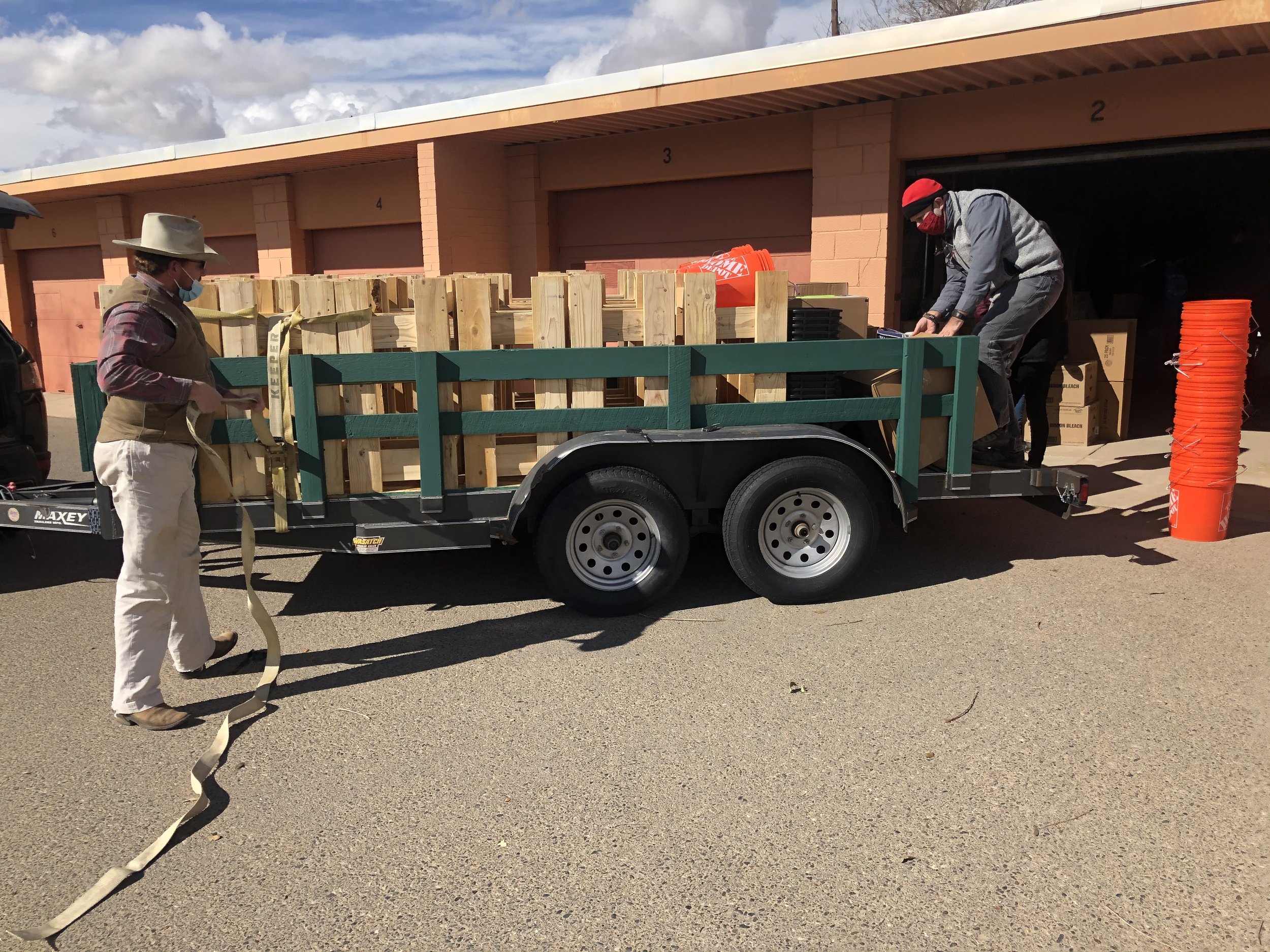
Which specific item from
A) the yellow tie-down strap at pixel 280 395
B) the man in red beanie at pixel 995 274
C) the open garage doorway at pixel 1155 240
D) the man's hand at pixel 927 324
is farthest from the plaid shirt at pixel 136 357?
the open garage doorway at pixel 1155 240

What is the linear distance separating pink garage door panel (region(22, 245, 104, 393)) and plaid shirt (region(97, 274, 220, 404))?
16226mm

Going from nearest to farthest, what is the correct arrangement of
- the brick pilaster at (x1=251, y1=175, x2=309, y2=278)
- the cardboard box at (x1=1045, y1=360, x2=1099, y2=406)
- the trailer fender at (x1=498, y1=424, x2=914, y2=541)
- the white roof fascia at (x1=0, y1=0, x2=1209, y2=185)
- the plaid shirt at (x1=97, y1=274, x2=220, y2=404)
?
the plaid shirt at (x1=97, y1=274, x2=220, y2=404) < the trailer fender at (x1=498, y1=424, x2=914, y2=541) < the white roof fascia at (x1=0, y1=0, x2=1209, y2=185) < the cardboard box at (x1=1045, y1=360, x2=1099, y2=406) < the brick pilaster at (x1=251, y1=175, x2=309, y2=278)

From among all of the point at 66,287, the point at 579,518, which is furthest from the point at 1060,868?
the point at 66,287

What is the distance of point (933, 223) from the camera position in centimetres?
611

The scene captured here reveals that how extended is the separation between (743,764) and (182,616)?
2556 millimetres

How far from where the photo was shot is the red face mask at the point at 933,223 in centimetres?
608

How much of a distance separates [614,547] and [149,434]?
2.25m

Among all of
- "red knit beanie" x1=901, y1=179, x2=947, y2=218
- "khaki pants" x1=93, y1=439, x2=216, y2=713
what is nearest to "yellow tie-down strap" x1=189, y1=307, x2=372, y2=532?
"khaki pants" x1=93, y1=439, x2=216, y2=713

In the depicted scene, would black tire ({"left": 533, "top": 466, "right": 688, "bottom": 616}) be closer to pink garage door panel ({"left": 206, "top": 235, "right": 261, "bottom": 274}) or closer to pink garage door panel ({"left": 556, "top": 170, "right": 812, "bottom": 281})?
pink garage door panel ({"left": 556, "top": 170, "right": 812, "bottom": 281})

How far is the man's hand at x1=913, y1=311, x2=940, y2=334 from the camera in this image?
575 cm

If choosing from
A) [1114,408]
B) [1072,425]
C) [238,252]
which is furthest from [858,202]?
[238,252]

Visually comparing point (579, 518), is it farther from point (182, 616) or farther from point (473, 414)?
point (182, 616)

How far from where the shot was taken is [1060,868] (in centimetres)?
293

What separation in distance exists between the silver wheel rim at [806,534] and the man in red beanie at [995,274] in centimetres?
126
